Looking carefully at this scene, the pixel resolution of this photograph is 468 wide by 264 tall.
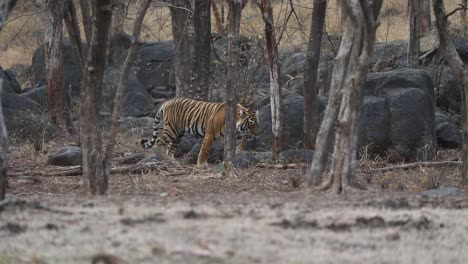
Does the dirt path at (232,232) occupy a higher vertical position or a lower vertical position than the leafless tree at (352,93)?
lower

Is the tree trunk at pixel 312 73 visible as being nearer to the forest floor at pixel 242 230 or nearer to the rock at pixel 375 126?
the rock at pixel 375 126

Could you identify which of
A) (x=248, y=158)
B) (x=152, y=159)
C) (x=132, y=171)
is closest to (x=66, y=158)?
(x=152, y=159)

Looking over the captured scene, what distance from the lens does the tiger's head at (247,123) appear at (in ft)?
52.6

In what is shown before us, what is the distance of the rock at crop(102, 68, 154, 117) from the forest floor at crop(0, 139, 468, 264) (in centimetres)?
1696

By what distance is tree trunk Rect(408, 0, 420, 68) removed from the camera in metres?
19.4

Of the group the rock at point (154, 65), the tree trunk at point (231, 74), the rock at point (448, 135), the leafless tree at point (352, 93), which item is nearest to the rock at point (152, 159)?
the tree trunk at point (231, 74)

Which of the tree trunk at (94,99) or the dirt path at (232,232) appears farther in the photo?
the tree trunk at (94,99)

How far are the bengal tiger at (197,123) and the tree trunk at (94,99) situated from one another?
6236 millimetres

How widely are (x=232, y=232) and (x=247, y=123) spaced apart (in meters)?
10.8

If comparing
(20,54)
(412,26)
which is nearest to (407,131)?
(412,26)

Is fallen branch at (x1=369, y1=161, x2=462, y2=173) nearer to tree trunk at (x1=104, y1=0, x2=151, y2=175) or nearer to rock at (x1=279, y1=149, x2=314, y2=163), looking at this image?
rock at (x1=279, y1=149, x2=314, y2=163)

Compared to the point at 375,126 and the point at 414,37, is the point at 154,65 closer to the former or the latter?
the point at 414,37

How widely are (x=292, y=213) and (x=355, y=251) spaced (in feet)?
3.46

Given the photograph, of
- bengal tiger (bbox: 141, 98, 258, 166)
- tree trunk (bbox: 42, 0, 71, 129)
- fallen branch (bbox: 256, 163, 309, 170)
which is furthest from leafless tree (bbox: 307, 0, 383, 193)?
tree trunk (bbox: 42, 0, 71, 129)
